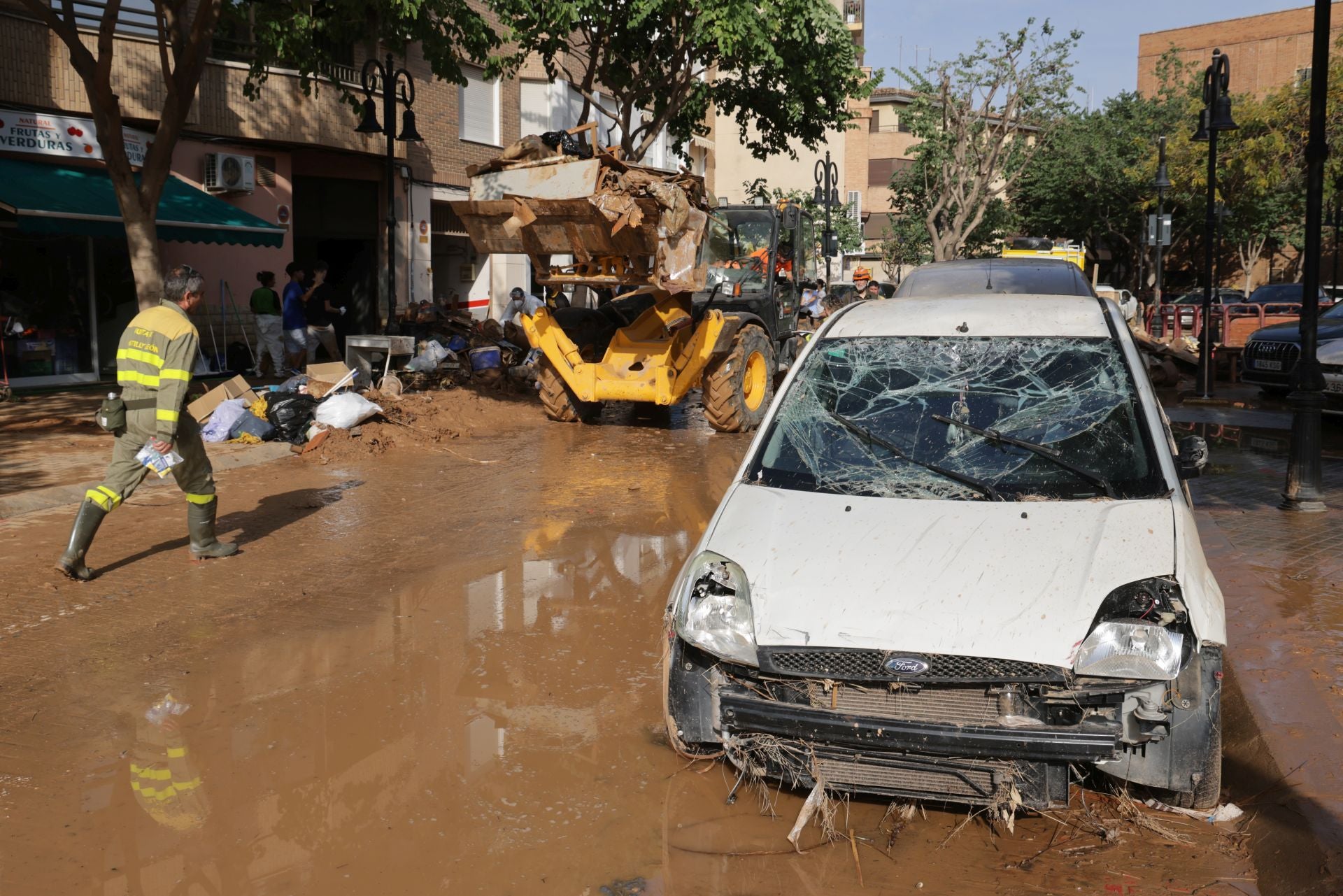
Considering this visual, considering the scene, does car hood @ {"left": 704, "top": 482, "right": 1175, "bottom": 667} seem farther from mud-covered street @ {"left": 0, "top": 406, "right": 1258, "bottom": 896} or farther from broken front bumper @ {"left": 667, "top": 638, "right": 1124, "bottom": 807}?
mud-covered street @ {"left": 0, "top": 406, "right": 1258, "bottom": 896}

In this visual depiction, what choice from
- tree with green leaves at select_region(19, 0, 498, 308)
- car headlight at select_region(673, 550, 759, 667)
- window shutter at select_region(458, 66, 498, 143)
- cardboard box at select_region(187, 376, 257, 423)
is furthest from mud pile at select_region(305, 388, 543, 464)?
window shutter at select_region(458, 66, 498, 143)

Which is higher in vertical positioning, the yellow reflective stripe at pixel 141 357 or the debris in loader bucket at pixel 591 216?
the debris in loader bucket at pixel 591 216

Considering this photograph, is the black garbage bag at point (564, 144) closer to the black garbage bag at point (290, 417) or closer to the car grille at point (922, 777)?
the black garbage bag at point (290, 417)

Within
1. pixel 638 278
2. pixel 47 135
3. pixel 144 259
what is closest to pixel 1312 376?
pixel 638 278

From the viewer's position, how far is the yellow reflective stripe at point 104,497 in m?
6.62

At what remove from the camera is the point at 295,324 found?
16625mm

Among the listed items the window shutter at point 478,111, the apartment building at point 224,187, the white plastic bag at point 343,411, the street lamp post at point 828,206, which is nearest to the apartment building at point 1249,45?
the street lamp post at point 828,206

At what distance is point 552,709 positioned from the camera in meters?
4.73

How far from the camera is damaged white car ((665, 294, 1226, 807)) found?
337 cm

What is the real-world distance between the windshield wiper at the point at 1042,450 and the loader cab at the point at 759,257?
974cm

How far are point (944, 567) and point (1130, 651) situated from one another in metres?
0.60

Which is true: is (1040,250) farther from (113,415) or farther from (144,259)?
(113,415)

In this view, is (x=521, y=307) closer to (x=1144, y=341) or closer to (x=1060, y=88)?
(x=1144, y=341)

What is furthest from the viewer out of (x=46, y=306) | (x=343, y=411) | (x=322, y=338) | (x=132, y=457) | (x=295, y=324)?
(x=322, y=338)
